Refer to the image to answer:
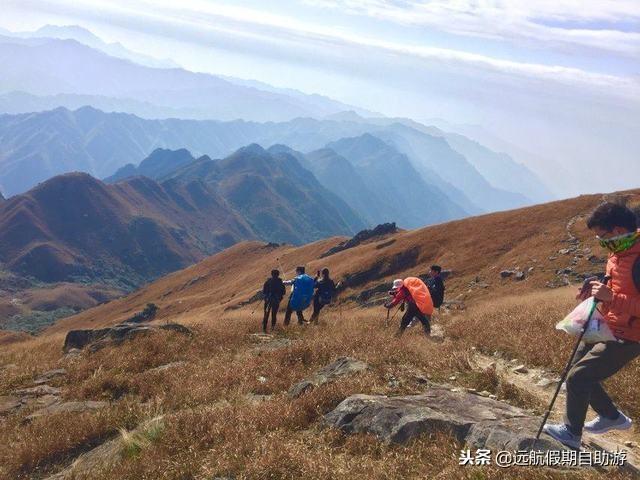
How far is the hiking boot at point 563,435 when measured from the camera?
557 cm

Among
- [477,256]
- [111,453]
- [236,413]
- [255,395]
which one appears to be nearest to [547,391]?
[255,395]

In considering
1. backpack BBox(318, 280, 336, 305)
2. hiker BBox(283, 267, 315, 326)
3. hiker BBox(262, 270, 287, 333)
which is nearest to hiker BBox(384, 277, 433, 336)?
hiker BBox(283, 267, 315, 326)

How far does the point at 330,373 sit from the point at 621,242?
17.3 feet

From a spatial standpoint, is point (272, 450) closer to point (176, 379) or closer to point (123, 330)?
point (176, 379)

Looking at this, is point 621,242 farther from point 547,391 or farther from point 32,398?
point 32,398

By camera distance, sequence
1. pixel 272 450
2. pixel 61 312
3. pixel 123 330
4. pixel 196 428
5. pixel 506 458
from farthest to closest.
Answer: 1. pixel 61 312
2. pixel 123 330
3. pixel 196 428
4. pixel 272 450
5. pixel 506 458

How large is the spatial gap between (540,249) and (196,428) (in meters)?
42.8

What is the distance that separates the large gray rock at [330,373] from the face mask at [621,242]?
4.56m

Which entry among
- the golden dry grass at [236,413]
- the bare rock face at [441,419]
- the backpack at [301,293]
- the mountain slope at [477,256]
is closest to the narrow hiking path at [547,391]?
the golden dry grass at [236,413]

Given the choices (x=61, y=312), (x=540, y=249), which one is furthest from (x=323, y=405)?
(x=61, y=312)

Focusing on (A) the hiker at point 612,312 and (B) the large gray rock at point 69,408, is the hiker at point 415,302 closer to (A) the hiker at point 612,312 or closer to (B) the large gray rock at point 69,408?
(A) the hiker at point 612,312

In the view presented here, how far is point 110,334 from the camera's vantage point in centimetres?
1519

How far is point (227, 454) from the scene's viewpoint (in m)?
5.89

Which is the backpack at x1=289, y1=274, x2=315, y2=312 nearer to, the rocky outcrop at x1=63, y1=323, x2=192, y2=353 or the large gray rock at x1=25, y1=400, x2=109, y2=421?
the rocky outcrop at x1=63, y1=323, x2=192, y2=353
